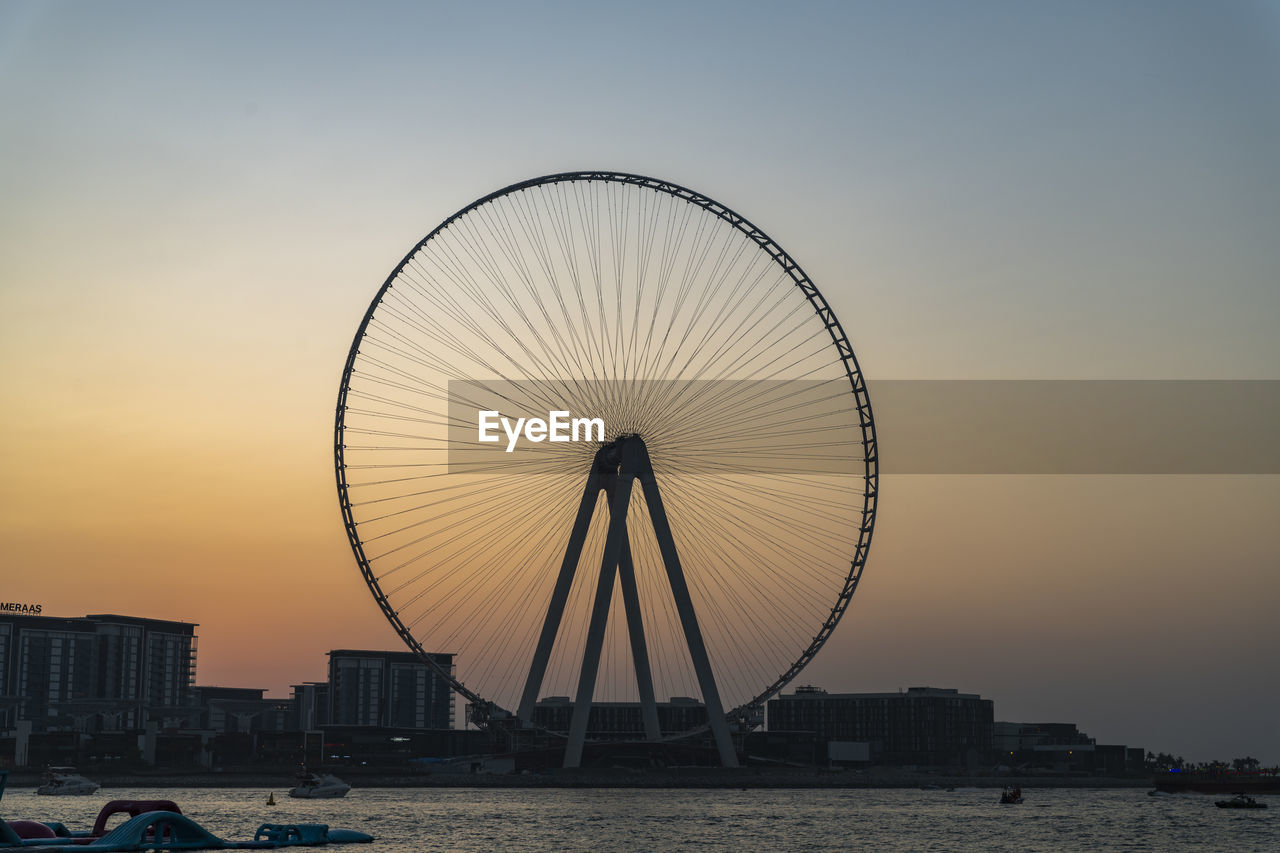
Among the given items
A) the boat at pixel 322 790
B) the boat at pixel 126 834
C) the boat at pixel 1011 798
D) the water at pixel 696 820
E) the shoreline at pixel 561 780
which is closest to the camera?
the boat at pixel 126 834

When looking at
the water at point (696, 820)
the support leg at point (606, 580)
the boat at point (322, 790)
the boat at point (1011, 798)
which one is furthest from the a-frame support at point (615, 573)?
the boat at point (1011, 798)

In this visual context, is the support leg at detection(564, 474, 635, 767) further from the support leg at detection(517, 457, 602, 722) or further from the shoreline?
the shoreline

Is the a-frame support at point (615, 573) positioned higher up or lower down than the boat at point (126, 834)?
higher up

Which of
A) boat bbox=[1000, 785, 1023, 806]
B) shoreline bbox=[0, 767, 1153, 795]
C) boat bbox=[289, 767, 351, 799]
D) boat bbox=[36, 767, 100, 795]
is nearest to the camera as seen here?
boat bbox=[36, 767, 100, 795]

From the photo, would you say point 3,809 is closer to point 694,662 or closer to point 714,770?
point 694,662

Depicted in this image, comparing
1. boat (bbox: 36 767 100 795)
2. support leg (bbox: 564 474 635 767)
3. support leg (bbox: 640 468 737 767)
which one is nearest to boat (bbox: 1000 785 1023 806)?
support leg (bbox: 640 468 737 767)

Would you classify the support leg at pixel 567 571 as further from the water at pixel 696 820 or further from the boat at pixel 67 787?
the boat at pixel 67 787
